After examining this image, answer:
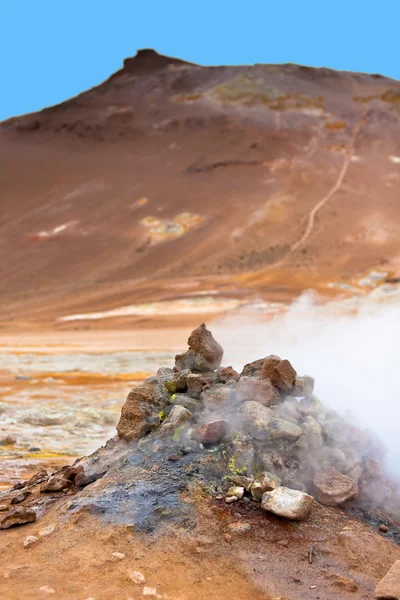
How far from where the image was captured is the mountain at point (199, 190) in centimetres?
4366

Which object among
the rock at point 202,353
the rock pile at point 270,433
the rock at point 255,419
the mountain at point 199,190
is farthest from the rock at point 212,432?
the mountain at point 199,190

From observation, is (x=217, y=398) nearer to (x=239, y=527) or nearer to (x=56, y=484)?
(x=239, y=527)

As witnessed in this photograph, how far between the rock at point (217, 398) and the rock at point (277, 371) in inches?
12.3

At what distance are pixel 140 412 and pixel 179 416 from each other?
1.07 ft

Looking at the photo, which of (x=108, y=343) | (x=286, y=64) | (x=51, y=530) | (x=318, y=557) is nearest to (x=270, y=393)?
(x=318, y=557)

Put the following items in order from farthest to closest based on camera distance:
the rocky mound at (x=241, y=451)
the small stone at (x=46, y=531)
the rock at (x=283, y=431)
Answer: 1. the rock at (x=283, y=431)
2. the rocky mound at (x=241, y=451)
3. the small stone at (x=46, y=531)

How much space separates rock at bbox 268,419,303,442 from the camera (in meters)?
4.54

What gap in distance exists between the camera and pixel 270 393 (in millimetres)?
4918

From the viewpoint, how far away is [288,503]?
4.14 metres

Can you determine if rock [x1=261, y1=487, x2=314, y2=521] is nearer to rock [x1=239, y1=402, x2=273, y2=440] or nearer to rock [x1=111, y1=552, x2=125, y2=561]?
rock [x1=239, y1=402, x2=273, y2=440]

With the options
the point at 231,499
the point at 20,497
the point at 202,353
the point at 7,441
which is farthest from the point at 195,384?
the point at 7,441

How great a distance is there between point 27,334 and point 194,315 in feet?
28.5

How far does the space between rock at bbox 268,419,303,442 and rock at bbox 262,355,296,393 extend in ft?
1.65

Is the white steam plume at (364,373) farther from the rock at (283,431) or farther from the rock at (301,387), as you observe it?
the rock at (283,431)
